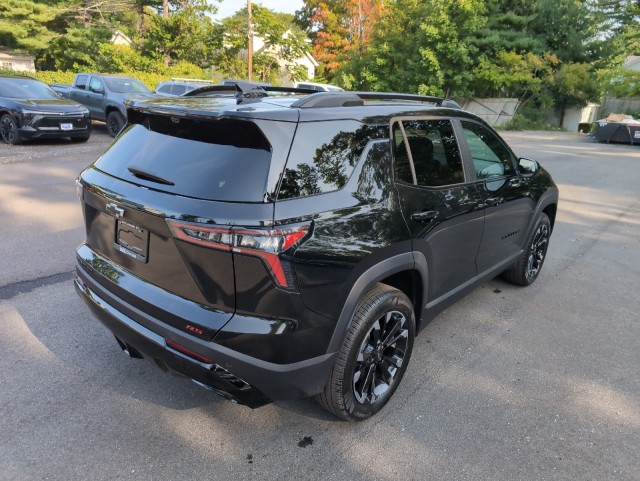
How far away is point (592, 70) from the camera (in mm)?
29703

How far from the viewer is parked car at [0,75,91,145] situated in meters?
11.0

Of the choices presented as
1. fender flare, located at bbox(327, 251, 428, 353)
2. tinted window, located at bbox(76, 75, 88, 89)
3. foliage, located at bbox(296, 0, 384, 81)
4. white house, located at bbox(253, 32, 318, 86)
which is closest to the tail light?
fender flare, located at bbox(327, 251, 428, 353)

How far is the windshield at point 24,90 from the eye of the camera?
11547mm

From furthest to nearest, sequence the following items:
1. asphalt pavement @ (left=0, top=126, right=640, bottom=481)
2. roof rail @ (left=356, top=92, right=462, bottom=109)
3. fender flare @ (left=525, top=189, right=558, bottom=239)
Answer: fender flare @ (left=525, top=189, right=558, bottom=239) < roof rail @ (left=356, top=92, right=462, bottom=109) < asphalt pavement @ (left=0, top=126, right=640, bottom=481)

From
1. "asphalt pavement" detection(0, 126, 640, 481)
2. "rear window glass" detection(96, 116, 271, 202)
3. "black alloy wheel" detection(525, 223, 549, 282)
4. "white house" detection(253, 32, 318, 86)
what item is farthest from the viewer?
"white house" detection(253, 32, 318, 86)

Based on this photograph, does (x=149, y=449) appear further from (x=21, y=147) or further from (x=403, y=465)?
(x=21, y=147)

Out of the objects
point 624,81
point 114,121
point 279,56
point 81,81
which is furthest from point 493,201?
point 624,81

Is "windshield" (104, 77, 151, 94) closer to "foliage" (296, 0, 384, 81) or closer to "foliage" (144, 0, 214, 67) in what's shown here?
"foliage" (144, 0, 214, 67)

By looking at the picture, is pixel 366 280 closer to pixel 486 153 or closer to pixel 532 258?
pixel 486 153

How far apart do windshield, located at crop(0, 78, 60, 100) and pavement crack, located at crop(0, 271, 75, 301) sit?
9517 mm

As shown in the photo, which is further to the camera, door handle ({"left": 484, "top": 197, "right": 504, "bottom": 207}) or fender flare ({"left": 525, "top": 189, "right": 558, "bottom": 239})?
fender flare ({"left": 525, "top": 189, "right": 558, "bottom": 239})

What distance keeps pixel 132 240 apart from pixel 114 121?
1311 cm

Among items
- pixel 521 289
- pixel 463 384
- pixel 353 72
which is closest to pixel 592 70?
pixel 353 72

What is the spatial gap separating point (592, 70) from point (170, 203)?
1369 inches
